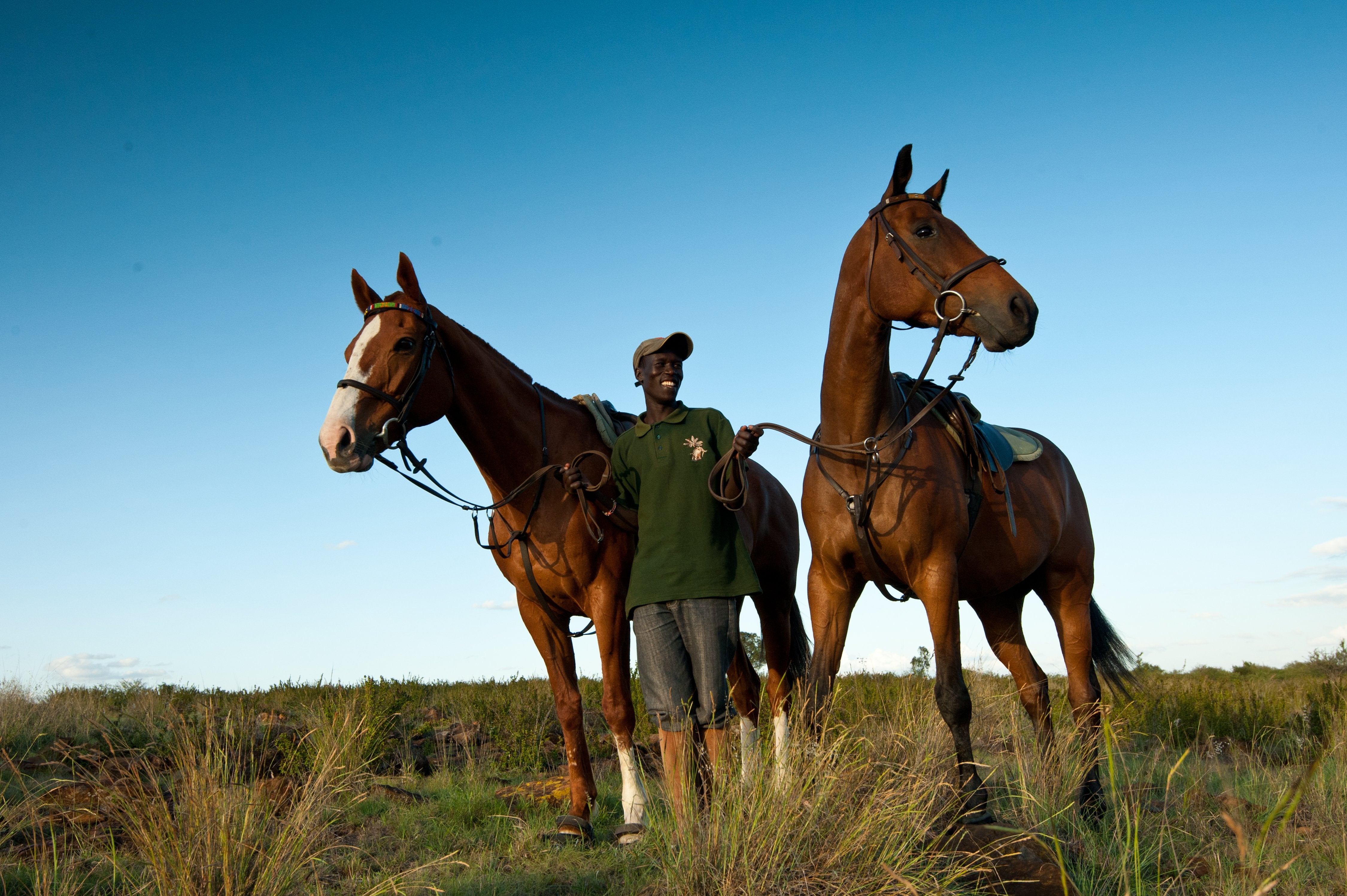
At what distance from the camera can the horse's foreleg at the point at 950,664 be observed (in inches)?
173

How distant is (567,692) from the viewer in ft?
18.4

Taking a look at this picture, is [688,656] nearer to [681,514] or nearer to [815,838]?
[681,514]

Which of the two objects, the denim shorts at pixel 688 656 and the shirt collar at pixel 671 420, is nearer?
the denim shorts at pixel 688 656

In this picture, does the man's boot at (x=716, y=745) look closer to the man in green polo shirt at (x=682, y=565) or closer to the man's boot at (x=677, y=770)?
the man in green polo shirt at (x=682, y=565)

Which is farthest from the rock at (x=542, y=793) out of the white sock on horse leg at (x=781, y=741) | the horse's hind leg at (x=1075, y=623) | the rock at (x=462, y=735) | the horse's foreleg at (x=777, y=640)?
the horse's hind leg at (x=1075, y=623)

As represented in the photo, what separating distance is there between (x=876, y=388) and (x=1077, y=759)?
8.73 ft

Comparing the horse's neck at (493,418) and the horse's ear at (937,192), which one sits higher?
the horse's ear at (937,192)

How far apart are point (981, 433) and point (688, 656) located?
2.43 meters

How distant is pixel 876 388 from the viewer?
4758 mm

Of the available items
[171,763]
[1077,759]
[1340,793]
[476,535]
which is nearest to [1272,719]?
[1340,793]

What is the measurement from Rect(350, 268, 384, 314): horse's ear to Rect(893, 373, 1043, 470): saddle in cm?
322

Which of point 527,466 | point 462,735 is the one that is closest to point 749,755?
point 527,466

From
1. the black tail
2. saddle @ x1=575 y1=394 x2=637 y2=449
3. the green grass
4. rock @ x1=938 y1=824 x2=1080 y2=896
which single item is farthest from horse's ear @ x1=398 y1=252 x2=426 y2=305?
the black tail

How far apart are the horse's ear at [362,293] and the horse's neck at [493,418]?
47 cm
